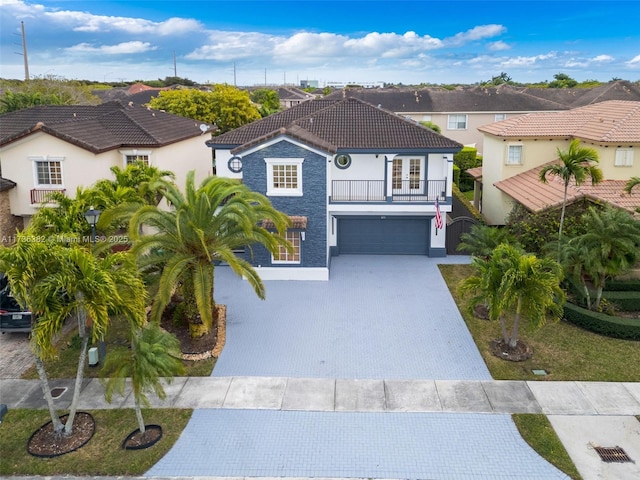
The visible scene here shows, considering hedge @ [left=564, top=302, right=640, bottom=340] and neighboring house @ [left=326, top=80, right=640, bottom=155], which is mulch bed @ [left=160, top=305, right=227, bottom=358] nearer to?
hedge @ [left=564, top=302, right=640, bottom=340]

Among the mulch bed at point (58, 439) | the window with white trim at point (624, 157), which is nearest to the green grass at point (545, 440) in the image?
the mulch bed at point (58, 439)

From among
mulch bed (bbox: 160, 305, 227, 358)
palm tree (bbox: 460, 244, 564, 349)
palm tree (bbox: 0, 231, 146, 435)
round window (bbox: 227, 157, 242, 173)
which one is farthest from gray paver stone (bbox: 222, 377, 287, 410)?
round window (bbox: 227, 157, 242, 173)

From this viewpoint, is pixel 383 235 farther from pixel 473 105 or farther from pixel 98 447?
pixel 473 105

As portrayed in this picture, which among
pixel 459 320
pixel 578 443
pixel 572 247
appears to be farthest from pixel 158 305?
pixel 572 247

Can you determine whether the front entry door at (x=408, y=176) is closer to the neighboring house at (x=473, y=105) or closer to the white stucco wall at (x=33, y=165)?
the white stucco wall at (x=33, y=165)

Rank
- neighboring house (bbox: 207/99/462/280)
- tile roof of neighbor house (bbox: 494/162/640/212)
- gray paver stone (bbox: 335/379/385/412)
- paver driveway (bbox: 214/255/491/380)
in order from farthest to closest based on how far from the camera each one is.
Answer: neighboring house (bbox: 207/99/462/280)
tile roof of neighbor house (bbox: 494/162/640/212)
paver driveway (bbox: 214/255/491/380)
gray paver stone (bbox: 335/379/385/412)

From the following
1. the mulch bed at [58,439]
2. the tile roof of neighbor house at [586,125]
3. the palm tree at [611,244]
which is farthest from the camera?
the tile roof of neighbor house at [586,125]
